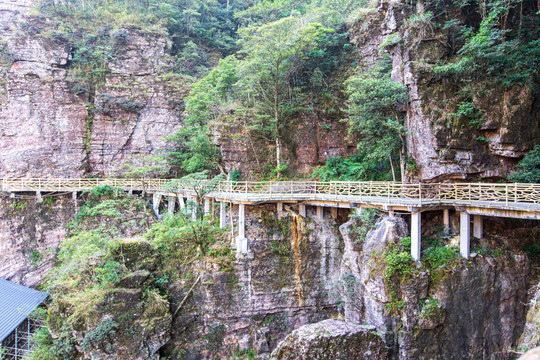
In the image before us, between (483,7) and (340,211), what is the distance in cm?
1221

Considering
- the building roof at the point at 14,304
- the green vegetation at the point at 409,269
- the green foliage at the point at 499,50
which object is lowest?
the building roof at the point at 14,304

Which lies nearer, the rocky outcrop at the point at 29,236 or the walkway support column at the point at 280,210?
the walkway support column at the point at 280,210

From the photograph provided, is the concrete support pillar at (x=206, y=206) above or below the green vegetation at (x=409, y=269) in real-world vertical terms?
above

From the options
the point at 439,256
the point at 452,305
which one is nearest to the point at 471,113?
the point at 439,256

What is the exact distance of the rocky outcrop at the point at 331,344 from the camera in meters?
8.74

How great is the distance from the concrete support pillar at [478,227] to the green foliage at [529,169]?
7.82 ft

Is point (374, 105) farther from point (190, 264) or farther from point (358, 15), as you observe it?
point (190, 264)

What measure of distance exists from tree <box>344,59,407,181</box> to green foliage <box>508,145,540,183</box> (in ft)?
15.0

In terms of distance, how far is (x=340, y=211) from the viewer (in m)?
15.7

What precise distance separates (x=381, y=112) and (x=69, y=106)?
25570 mm

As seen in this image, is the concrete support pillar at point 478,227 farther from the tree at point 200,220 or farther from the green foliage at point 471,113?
the tree at point 200,220

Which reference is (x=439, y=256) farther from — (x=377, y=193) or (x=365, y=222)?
(x=377, y=193)

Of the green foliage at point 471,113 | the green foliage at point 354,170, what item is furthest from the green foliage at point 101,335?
the green foliage at point 471,113

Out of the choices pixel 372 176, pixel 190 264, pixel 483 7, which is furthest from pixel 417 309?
pixel 483 7
